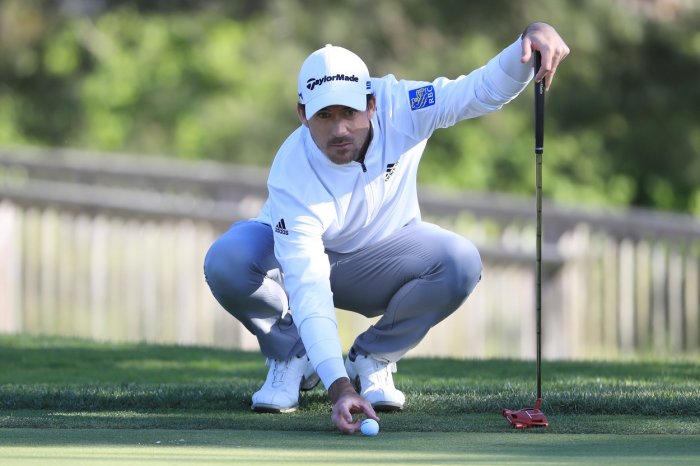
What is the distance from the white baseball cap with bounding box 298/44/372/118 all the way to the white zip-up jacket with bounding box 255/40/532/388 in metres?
0.20

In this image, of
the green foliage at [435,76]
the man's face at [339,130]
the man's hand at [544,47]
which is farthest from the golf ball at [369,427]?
the green foliage at [435,76]

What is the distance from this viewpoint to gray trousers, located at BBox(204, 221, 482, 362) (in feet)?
16.6

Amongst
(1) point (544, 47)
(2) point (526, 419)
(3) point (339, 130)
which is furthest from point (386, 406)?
(1) point (544, 47)

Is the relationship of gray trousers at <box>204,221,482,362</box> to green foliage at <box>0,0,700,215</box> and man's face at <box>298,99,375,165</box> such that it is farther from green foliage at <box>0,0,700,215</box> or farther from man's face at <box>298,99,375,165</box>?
green foliage at <box>0,0,700,215</box>

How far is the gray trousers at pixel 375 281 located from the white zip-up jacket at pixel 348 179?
0.19 m

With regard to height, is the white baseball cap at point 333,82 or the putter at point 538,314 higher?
the white baseball cap at point 333,82

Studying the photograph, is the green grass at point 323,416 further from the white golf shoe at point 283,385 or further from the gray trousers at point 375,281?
the gray trousers at point 375,281

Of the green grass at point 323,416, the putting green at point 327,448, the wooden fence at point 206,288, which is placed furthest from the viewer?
the wooden fence at point 206,288

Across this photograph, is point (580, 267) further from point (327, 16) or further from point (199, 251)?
point (327, 16)

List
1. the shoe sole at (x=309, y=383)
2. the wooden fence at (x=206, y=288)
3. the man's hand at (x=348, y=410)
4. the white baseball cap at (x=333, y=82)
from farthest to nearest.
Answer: the wooden fence at (x=206, y=288)
the shoe sole at (x=309, y=383)
the white baseball cap at (x=333, y=82)
the man's hand at (x=348, y=410)

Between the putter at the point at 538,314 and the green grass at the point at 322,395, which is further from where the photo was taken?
the green grass at the point at 322,395


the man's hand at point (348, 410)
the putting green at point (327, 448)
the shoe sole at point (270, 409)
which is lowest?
the shoe sole at point (270, 409)

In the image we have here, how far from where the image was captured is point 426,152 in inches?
627

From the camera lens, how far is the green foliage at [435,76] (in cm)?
1536
